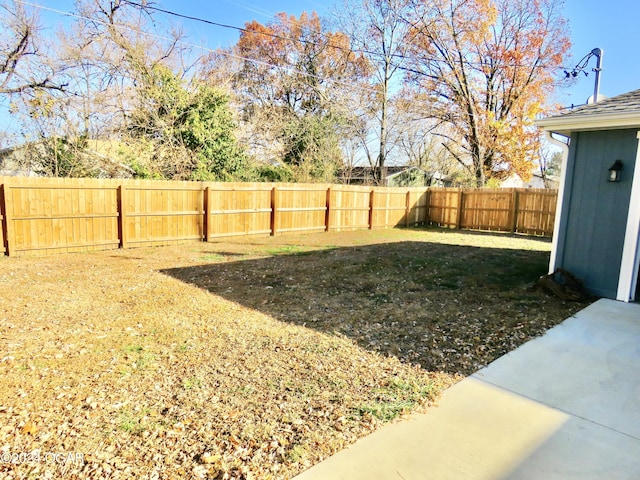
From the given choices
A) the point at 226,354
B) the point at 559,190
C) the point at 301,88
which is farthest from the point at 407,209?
the point at 226,354

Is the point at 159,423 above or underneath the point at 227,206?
underneath

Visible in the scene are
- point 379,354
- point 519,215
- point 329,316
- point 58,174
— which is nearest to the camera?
point 379,354

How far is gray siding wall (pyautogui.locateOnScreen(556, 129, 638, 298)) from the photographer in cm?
524

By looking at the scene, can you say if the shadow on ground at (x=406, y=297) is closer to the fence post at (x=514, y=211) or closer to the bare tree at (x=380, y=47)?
the fence post at (x=514, y=211)

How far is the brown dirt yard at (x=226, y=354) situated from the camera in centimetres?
220

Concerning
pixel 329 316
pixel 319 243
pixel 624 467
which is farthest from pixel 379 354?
pixel 319 243

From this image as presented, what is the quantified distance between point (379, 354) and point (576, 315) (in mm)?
2743

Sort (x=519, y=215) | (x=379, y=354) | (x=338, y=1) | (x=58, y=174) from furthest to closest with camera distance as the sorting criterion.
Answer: (x=338, y=1), (x=519, y=215), (x=58, y=174), (x=379, y=354)

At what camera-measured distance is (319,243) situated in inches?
422

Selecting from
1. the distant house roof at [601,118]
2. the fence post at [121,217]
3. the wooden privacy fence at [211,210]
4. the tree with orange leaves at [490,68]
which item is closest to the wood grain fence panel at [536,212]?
the wooden privacy fence at [211,210]

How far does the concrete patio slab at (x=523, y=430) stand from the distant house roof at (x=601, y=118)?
9.96 feet

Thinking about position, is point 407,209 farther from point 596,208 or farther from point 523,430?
point 523,430

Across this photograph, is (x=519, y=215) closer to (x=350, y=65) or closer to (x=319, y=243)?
(x=319, y=243)

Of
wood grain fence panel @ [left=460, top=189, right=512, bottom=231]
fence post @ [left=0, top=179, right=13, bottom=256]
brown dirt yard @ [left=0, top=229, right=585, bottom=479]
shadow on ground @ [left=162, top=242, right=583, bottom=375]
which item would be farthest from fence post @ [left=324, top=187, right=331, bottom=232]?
fence post @ [left=0, top=179, right=13, bottom=256]
